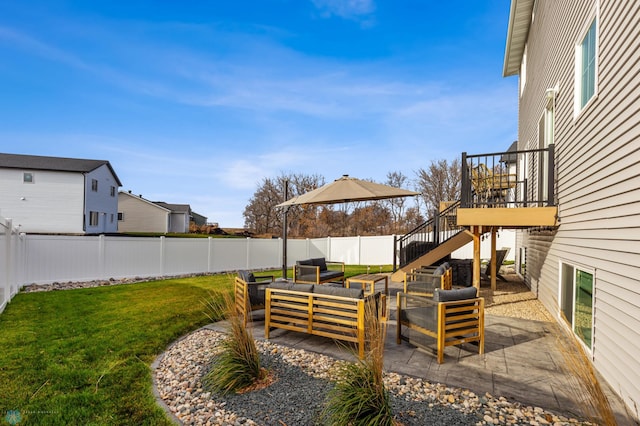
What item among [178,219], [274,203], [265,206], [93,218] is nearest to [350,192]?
[93,218]

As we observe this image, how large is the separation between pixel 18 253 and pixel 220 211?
28.4 meters

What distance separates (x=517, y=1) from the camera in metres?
8.97

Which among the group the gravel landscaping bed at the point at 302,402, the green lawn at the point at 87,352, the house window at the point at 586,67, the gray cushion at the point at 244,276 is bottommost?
the green lawn at the point at 87,352

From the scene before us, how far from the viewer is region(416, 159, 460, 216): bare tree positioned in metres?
26.4

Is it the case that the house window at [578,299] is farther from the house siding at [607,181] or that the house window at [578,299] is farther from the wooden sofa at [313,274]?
the wooden sofa at [313,274]

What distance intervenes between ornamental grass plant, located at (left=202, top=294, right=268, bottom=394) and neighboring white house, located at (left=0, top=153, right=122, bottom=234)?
870 inches

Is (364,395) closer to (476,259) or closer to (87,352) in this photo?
(87,352)

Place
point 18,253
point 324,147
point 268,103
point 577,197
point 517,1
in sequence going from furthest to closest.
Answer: point 324,147 < point 268,103 < point 517,1 < point 18,253 < point 577,197

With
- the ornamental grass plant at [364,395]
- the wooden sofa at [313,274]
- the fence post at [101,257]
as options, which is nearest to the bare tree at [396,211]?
the wooden sofa at [313,274]

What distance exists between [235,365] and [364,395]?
57.8 inches

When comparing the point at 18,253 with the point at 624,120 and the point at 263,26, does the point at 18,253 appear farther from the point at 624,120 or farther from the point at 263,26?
the point at 624,120

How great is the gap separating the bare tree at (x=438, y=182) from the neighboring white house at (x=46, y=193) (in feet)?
80.2

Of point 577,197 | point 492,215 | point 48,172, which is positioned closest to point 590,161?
point 577,197

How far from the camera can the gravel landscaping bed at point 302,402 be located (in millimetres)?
2705
